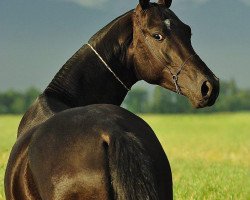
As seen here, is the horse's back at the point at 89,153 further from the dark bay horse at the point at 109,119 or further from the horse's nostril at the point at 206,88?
the horse's nostril at the point at 206,88

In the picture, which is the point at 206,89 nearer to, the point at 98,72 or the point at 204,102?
the point at 204,102

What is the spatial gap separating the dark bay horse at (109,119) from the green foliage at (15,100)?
4700 inches

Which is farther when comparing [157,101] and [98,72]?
[157,101]

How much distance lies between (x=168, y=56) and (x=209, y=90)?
2.33 ft

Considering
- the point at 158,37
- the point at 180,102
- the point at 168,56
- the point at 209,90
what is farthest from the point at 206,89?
→ the point at 180,102

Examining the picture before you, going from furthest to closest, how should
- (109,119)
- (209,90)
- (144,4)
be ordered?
(144,4) → (209,90) → (109,119)

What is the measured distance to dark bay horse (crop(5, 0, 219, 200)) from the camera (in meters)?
4.20

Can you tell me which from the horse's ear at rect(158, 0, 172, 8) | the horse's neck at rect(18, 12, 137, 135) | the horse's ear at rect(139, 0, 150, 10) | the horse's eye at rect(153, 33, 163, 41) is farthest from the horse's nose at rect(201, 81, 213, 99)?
the horse's ear at rect(158, 0, 172, 8)

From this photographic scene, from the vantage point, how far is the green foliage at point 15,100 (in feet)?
410

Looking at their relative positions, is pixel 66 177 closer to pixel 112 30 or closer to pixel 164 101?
pixel 112 30

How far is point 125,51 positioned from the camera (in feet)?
22.2

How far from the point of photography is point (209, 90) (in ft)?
20.1

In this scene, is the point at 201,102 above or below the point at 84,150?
above

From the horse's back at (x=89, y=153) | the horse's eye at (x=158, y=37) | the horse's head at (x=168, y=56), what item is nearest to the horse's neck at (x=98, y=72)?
the horse's head at (x=168, y=56)
